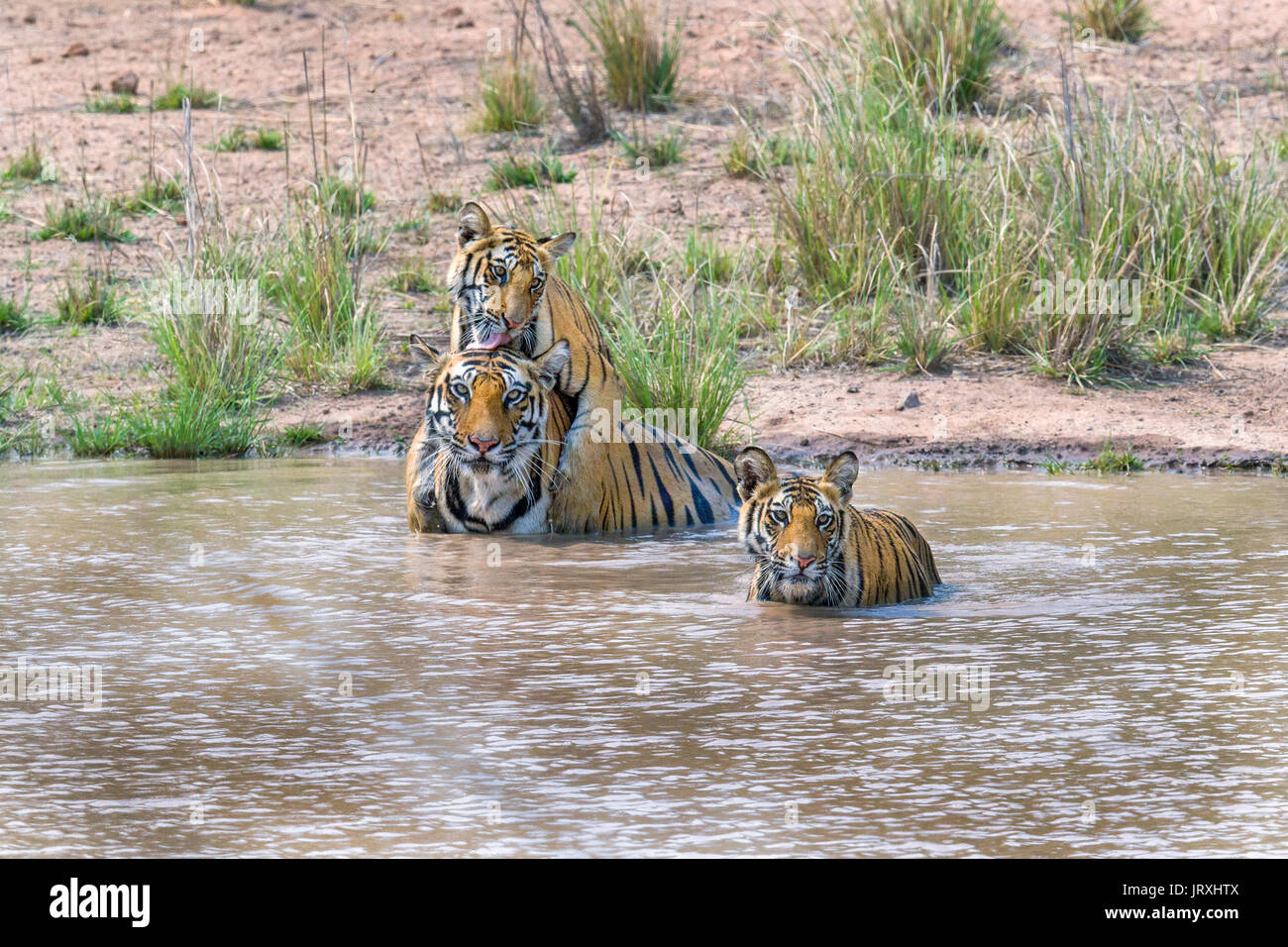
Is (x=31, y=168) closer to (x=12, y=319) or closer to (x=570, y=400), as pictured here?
(x=12, y=319)

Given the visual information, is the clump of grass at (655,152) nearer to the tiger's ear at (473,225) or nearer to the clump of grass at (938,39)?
the clump of grass at (938,39)

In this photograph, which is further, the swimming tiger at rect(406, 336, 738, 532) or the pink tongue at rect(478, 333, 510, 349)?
the pink tongue at rect(478, 333, 510, 349)

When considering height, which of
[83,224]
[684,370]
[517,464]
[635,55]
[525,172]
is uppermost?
[635,55]

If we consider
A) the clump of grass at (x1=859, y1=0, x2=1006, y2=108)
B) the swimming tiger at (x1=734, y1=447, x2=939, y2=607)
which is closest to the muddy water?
the swimming tiger at (x1=734, y1=447, x2=939, y2=607)

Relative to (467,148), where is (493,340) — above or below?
below

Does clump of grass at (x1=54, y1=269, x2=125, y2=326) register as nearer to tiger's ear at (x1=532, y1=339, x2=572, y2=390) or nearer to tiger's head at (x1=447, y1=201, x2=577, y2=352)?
tiger's head at (x1=447, y1=201, x2=577, y2=352)

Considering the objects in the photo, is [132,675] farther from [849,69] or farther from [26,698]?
[849,69]

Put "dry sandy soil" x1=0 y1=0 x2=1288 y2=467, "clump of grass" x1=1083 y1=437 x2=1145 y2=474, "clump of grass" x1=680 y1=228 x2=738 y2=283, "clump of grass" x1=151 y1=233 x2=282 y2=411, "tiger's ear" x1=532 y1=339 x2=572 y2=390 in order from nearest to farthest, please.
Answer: "tiger's ear" x1=532 y1=339 x2=572 y2=390 < "clump of grass" x1=1083 y1=437 x2=1145 y2=474 < "dry sandy soil" x1=0 y1=0 x2=1288 y2=467 < "clump of grass" x1=151 y1=233 x2=282 y2=411 < "clump of grass" x1=680 y1=228 x2=738 y2=283

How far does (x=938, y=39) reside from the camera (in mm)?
12016

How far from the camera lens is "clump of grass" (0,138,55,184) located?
11852 mm

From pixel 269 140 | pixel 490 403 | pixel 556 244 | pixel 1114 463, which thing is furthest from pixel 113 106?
pixel 1114 463

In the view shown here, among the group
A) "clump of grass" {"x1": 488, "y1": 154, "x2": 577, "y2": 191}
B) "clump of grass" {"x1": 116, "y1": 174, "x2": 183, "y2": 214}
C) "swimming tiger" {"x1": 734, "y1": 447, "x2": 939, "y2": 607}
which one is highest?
"clump of grass" {"x1": 488, "y1": 154, "x2": 577, "y2": 191}

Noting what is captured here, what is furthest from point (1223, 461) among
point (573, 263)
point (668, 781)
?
point (668, 781)

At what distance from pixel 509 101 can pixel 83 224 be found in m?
2.86
